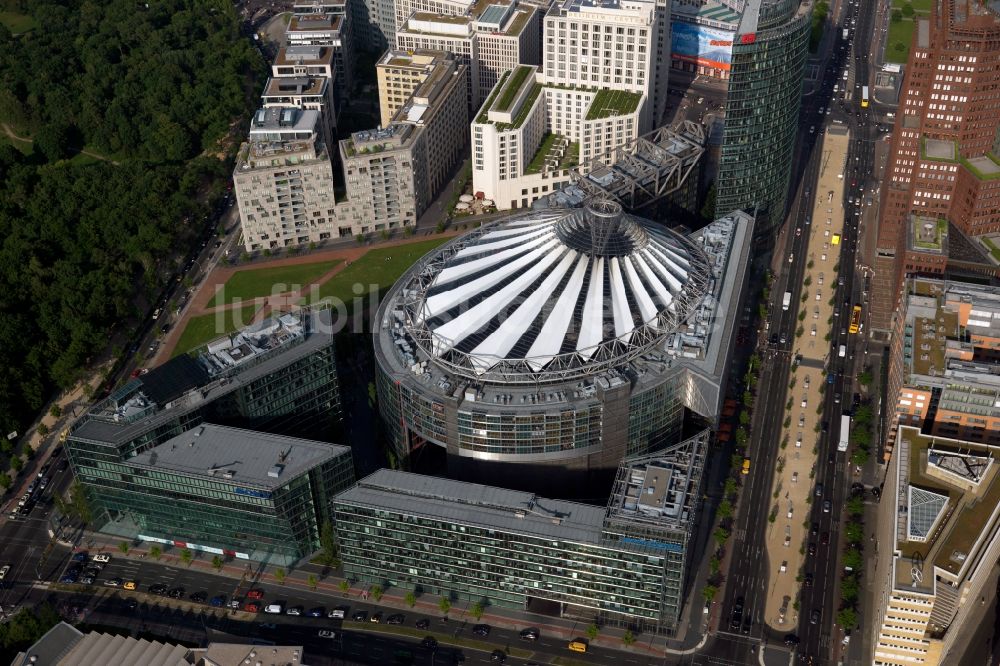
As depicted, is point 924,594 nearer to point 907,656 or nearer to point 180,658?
point 907,656

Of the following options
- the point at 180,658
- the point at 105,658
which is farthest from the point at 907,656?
the point at 105,658

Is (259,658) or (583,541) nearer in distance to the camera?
(259,658)

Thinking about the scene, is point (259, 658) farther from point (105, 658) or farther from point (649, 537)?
point (649, 537)

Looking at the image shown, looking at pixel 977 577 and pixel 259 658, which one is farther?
pixel 977 577

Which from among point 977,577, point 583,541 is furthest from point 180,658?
point 977,577

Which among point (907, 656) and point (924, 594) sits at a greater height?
point (924, 594)

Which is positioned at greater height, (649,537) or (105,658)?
(649,537)

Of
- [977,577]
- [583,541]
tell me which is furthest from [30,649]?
[977,577]
